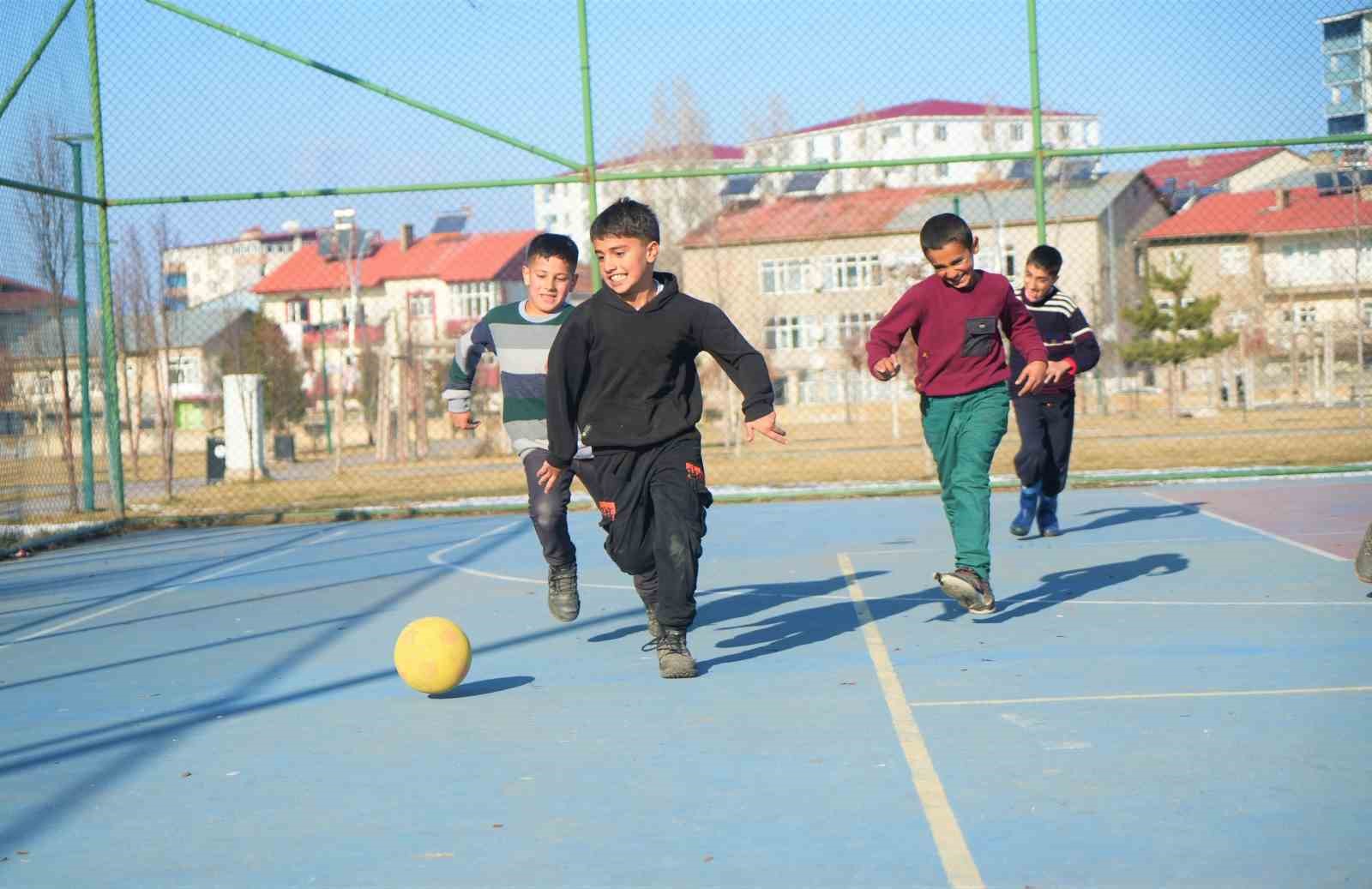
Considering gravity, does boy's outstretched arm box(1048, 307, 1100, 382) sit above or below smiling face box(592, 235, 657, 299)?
below

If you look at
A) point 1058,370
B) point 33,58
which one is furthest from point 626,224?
point 33,58

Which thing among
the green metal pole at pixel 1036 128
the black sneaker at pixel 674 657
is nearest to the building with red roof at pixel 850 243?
the green metal pole at pixel 1036 128

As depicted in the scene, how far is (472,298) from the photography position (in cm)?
4619

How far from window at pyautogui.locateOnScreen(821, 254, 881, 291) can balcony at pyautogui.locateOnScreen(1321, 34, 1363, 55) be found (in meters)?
11.5

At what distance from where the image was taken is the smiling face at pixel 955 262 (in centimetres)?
700

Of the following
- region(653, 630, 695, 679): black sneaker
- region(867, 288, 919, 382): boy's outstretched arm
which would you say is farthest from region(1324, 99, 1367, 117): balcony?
region(653, 630, 695, 679): black sneaker

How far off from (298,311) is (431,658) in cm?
5982

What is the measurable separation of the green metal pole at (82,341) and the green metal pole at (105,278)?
0.55 feet

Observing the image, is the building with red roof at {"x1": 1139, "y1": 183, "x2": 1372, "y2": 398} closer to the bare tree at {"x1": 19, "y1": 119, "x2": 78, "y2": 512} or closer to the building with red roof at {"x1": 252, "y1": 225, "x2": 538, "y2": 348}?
the bare tree at {"x1": 19, "y1": 119, "x2": 78, "y2": 512}

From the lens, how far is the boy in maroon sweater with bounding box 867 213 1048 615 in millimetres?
6941

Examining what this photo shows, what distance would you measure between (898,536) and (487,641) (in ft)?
13.8

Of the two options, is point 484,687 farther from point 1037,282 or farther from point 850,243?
point 850,243

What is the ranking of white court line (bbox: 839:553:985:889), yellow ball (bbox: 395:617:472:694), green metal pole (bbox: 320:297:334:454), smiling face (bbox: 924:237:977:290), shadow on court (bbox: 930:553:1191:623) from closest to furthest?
white court line (bbox: 839:553:985:889), yellow ball (bbox: 395:617:472:694), smiling face (bbox: 924:237:977:290), shadow on court (bbox: 930:553:1191:623), green metal pole (bbox: 320:297:334:454)

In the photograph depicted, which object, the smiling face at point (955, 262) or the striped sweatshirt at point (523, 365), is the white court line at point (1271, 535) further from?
the striped sweatshirt at point (523, 365)
